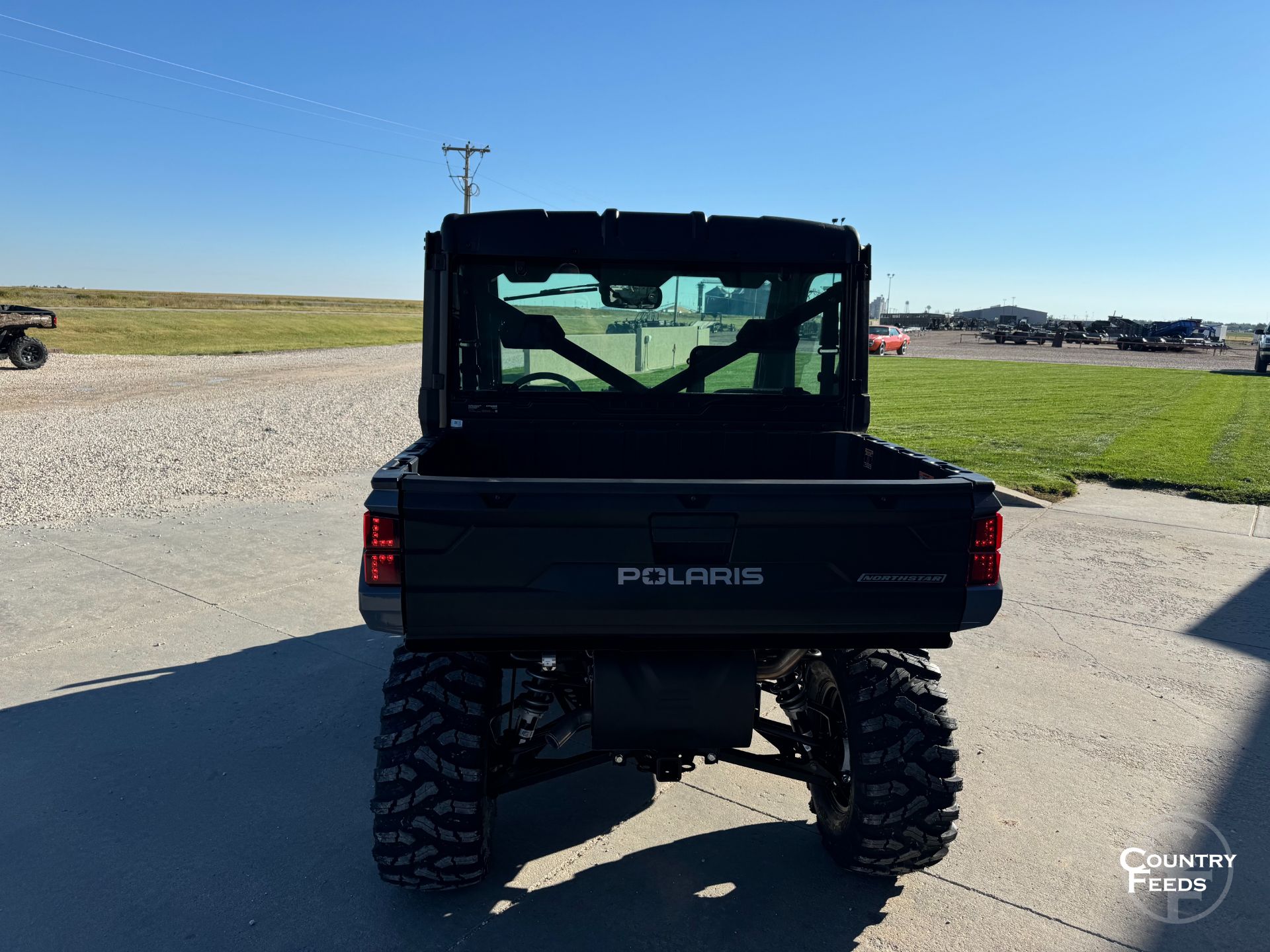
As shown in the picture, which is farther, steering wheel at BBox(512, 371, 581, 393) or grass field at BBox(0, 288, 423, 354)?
grass field at BBox(0, 288, 423, 354)

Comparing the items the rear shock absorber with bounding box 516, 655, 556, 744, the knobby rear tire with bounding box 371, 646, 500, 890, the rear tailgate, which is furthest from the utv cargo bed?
the rear shock absorber with bounding box 516, 655, 556, 744

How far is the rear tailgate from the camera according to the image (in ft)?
8.11

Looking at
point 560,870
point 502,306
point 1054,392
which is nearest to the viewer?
point 560,870

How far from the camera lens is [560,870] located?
3.12 metres

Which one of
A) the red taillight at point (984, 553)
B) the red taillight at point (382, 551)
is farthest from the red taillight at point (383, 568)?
the red taillight at point (984, 553)

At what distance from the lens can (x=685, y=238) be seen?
3832 millimetres

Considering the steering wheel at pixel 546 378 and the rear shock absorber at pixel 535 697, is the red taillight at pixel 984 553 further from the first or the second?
the steering wheel at pixel 546 378

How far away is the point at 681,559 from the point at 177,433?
1199 centimetres

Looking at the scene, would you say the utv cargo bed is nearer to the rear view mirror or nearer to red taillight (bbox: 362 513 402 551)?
red taillight (bbox: 362 513 402 551)

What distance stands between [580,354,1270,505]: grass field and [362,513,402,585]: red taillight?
1.82 meters

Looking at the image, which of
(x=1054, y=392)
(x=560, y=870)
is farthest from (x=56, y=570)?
(x=1054, y=392)

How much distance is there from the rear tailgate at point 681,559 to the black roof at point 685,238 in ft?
5.20

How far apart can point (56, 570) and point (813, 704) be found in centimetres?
550

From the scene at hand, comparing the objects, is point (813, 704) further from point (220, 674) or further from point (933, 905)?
point (220, 674)
